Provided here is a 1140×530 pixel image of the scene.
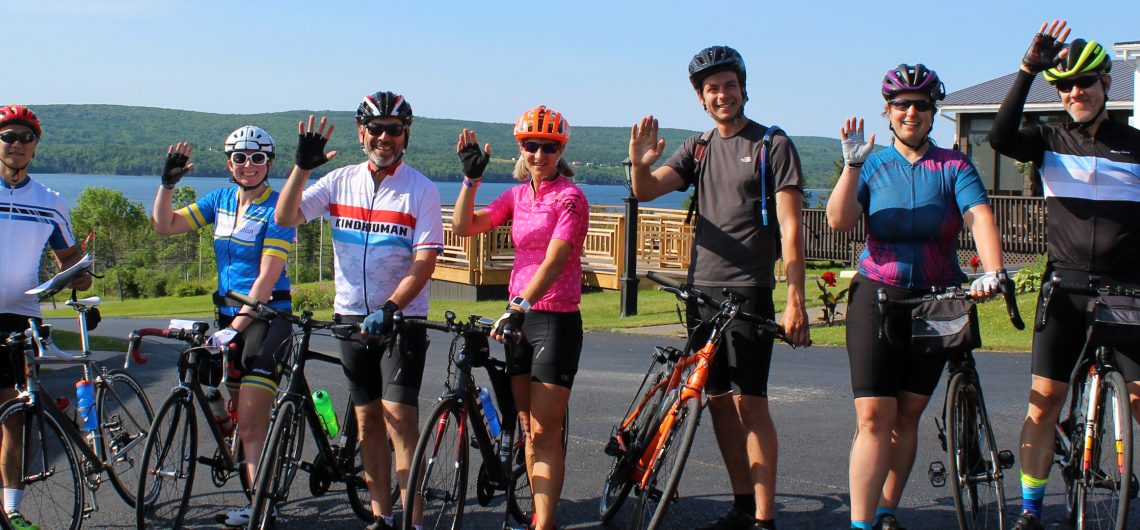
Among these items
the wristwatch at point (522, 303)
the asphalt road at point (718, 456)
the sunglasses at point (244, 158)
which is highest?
the sunglasses at point (244, 158)

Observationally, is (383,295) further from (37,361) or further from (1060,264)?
(1060,264)

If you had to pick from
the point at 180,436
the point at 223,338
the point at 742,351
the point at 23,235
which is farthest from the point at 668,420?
the point at 23,235

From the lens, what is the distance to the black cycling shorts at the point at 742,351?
5.37 metres

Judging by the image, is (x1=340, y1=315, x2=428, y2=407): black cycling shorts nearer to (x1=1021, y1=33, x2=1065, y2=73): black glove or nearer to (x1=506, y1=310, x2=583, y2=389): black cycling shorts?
(x1=506, y1=310, x2=583, y2=389): black cycling shorts

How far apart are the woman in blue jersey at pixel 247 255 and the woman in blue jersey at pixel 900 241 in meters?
2.79

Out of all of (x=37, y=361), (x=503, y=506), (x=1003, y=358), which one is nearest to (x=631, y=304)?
(x=1003, y=358)

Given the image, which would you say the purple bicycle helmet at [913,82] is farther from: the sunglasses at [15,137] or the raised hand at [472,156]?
the sunglasses at [15,137]

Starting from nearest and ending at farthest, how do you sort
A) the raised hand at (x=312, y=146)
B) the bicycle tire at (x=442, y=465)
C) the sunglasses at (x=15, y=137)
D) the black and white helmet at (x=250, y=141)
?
1. the bicycle tire at (x=442, y=465)
2. the raised hand at (x=312, y=146)
3. the sunglasses at (x=15, y=137)
4. the black and white helmet at (x=250, y=141)

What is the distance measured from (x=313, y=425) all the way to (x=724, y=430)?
2.02m

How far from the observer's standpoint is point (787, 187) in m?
5.30

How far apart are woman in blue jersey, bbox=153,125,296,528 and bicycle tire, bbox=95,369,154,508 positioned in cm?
54

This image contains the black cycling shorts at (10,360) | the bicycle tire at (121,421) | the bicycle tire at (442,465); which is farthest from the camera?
the bicycle tire at (121,421)

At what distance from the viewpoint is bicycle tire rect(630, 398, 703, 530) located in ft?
16.5

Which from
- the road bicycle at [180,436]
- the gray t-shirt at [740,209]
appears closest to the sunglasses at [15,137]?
the road bicycle at [180,436]
